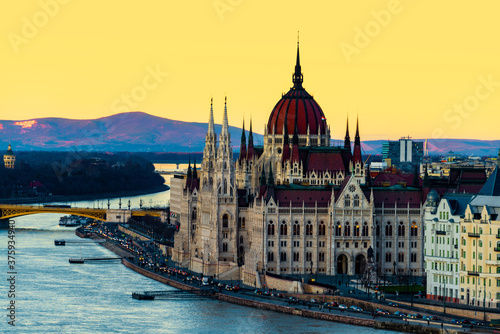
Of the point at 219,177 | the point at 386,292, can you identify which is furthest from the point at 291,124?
the point at 386,292

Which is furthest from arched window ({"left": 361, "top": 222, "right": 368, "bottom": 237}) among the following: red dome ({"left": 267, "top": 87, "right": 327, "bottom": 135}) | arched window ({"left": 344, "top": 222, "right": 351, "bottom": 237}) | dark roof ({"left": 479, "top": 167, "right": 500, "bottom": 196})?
dark roof ({"left": 479, "top": 167, "right": 500, "bottom": 196})

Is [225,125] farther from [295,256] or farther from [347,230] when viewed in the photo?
[347,230]

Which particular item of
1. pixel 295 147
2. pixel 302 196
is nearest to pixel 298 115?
pixel 295 147

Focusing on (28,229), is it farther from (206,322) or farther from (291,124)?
(206,322)

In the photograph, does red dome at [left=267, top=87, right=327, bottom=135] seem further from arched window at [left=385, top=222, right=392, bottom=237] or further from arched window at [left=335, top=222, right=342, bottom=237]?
arched window at [left=335, top=222, right=342, bottom=237]

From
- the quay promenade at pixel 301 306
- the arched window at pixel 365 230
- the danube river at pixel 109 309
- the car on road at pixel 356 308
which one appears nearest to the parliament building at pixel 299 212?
the arched window at pixel 365 230
